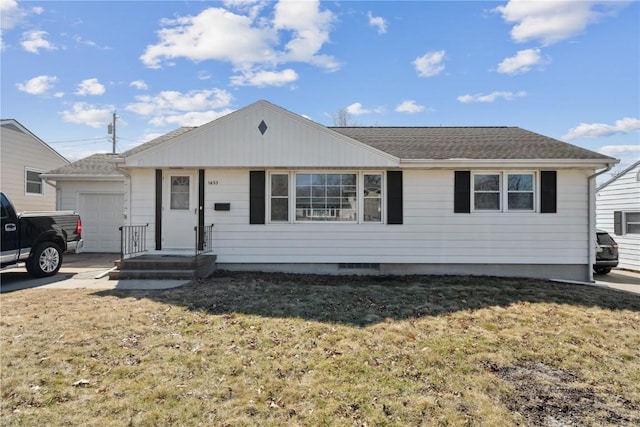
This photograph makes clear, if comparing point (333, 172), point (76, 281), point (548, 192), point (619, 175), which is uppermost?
point (619, 175)

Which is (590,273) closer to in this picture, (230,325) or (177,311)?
(230,325)

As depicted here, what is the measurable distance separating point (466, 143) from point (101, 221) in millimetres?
12619

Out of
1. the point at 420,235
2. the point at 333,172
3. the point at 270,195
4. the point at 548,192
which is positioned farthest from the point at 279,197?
the point at 548,192

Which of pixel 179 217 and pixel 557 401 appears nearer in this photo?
pixel 557 401

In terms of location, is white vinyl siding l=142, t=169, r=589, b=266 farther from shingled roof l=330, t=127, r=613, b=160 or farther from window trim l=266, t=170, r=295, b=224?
shingled roof l=330, t=127, r=613, b=160

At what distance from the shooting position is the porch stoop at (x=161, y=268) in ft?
24.4

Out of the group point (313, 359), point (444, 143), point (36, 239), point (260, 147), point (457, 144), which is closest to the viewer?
point (313, 359)

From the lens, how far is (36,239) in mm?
7887

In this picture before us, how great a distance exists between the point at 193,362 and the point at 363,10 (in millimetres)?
9619

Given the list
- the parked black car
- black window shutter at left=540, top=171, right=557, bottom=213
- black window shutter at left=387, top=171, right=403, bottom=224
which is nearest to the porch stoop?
black window shutter at left=387, top=171, right=403, bottom=224

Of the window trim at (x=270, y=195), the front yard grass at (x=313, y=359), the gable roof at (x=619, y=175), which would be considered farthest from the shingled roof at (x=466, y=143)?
the gable roof at (x=619, y=175)

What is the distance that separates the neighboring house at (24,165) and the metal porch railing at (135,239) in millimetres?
6964

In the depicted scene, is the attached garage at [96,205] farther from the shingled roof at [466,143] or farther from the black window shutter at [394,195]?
the black window shutter at [394,195]

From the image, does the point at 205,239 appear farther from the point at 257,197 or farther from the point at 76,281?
the point at 76,281
